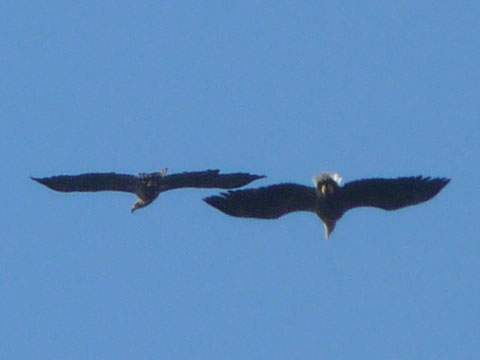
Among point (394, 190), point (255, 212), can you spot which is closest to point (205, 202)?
point (255, 212)

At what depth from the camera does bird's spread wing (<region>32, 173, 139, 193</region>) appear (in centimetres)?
2558

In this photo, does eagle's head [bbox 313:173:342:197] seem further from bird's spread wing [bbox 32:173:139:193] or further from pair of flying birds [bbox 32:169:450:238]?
bird's spread wing [bbox 32:173:139:193]

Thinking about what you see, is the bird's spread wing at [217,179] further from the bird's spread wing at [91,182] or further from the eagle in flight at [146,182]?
the bird's spread wing at [91,182]

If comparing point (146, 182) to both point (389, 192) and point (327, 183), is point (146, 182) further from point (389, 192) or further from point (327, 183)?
point (389, 192)

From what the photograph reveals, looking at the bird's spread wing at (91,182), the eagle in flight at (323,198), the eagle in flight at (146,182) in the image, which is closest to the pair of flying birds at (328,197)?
the eagle in flight at (323,198)

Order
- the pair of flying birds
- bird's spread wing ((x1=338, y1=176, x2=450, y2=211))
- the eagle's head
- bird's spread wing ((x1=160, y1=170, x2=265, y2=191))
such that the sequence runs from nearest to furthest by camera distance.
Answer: bird's spread wing ((x1=338, y1=176, x2=450, y2=211))
the pair of flying birds
the eagle's head
bird's spread wing ((x1=160, y1=170, x2=265, y2=191))

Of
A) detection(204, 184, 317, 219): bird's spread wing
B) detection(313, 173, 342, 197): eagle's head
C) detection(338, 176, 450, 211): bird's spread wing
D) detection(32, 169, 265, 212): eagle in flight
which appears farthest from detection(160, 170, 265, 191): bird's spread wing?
detection(338, 176, 450, 211): bird's spread wing

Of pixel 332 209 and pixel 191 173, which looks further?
pixel 191 173

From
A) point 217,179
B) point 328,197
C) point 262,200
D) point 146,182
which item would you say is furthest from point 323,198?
point 146,182

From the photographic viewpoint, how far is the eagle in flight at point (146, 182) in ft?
83.1

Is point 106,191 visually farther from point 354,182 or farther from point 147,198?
point 354,182

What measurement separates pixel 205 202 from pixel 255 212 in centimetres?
67

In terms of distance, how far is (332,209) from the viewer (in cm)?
2384

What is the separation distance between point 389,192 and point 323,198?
33.6 inches
